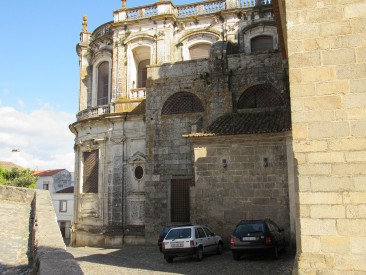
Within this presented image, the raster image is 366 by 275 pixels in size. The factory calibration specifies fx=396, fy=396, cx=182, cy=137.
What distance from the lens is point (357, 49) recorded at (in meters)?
6.27

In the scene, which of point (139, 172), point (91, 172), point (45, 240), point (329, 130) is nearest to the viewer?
point (329, 130)

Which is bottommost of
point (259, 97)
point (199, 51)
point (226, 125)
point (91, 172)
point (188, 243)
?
point (188, 243)

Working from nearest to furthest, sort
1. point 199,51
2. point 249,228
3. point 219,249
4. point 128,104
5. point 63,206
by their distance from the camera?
point 249,228, point 219,249, point 128,104, point 199,51, point 63,206

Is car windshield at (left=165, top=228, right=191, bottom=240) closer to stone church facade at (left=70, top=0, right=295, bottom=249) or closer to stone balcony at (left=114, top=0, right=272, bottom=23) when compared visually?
stone church facade at (left=70, top=0, right=295, bottom=249)

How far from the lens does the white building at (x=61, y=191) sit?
41.7m

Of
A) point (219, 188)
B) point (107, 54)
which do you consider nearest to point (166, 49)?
point (107, 54)

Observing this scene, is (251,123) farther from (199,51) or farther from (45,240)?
(45,240)

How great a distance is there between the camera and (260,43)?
22.0 m

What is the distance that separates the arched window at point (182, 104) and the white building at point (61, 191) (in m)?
23.7

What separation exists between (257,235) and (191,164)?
7206 mm

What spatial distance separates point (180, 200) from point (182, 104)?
470 centimetres

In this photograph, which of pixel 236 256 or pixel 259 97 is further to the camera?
pixel 259 97

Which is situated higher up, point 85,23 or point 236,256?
point 85,23

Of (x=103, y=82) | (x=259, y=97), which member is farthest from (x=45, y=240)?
(x=103, y=82)
